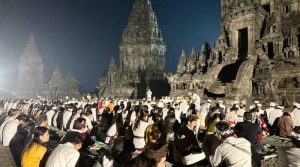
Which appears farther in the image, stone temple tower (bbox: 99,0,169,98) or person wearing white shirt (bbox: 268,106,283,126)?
stone temple tower (bbox: 99,0,169,98)

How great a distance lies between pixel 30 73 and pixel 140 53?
3874cm

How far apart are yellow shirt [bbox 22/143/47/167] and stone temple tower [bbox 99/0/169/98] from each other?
56.1 metres

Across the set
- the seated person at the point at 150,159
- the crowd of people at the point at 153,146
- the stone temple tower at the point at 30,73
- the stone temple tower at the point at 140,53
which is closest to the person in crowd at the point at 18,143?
the crowd of people at the point at 153,146

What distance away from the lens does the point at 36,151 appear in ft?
22.0

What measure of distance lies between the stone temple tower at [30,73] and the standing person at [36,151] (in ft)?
265

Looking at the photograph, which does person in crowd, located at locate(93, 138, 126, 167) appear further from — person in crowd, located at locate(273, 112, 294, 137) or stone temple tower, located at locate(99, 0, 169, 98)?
stone temple tower, located at locate(99, 0, 169, 98)

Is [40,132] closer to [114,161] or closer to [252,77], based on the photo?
[114,161]

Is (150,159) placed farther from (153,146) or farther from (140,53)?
(140,53)

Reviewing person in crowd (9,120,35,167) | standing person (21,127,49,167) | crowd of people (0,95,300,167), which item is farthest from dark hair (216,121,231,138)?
person in crowd (9,120,35,167)

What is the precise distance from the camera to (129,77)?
65125mm

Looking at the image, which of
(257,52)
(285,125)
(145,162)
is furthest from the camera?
(257,52)

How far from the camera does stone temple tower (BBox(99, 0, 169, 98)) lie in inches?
2522

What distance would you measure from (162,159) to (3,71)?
352 ft

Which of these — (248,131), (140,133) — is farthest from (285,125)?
(140,133)
